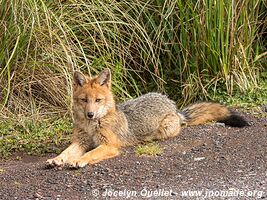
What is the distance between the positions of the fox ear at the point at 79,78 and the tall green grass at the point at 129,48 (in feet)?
3.87

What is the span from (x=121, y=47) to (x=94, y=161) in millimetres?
3269

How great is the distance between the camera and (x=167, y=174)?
6.51 meters

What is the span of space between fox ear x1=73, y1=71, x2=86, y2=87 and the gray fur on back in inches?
26.7

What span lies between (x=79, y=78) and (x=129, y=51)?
2.61m

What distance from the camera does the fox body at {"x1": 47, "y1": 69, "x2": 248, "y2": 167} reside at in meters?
7.33

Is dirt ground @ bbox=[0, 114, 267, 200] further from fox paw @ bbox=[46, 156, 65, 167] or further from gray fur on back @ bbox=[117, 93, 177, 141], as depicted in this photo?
gray fur on back @ bbox=[117, 93, 177, 141]

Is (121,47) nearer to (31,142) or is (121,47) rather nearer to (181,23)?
(181,23)

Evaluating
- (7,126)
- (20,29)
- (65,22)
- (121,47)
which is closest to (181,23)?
(121,47)

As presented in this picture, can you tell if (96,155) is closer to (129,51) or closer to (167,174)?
(167,174)

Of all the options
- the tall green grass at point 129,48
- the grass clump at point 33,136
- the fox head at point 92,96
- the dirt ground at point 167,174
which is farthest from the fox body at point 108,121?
the tall green grass at point 129,48

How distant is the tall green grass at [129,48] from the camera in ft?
29.6

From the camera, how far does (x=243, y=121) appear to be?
8195mm

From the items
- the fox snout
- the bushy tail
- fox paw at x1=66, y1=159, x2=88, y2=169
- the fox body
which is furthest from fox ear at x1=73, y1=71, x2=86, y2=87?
the bushy tail

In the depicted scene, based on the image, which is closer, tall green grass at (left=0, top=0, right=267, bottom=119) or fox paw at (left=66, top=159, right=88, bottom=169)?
fox paw at (left=66, top=159, right=88, bottom=169)
